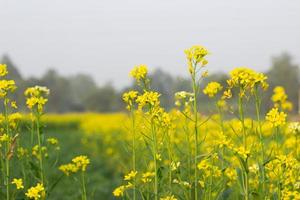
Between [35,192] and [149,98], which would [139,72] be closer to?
[149,98]

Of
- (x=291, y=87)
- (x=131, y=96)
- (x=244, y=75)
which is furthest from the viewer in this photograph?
(x=291, y=87)

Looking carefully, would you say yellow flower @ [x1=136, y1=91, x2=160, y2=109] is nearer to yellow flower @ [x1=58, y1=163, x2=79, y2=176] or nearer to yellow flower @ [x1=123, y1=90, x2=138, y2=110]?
yellow flower @ [x1=123, y1=90, x2=138, y2=110]

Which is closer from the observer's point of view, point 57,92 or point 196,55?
point 196,55

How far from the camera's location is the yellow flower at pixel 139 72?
2.76 m

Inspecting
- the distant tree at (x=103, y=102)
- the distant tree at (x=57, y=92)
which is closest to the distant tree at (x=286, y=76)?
the distant tree at (x=103, y=102)

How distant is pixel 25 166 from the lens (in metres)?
3.33

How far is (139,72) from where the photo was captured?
276 cm

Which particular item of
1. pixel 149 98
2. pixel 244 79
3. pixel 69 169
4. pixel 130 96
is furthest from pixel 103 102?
pixel 244 79

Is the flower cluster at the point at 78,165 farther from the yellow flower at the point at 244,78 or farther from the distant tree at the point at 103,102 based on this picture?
the distant tree at the point at 103,102

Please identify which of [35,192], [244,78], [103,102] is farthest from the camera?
[103,102]

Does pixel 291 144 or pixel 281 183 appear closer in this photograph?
pixel 281 183

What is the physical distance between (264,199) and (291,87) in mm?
44769

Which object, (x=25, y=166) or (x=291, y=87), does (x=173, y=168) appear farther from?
(x=291, y=87)

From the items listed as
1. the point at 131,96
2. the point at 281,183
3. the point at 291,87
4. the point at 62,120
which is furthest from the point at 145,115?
the point at 291,87
